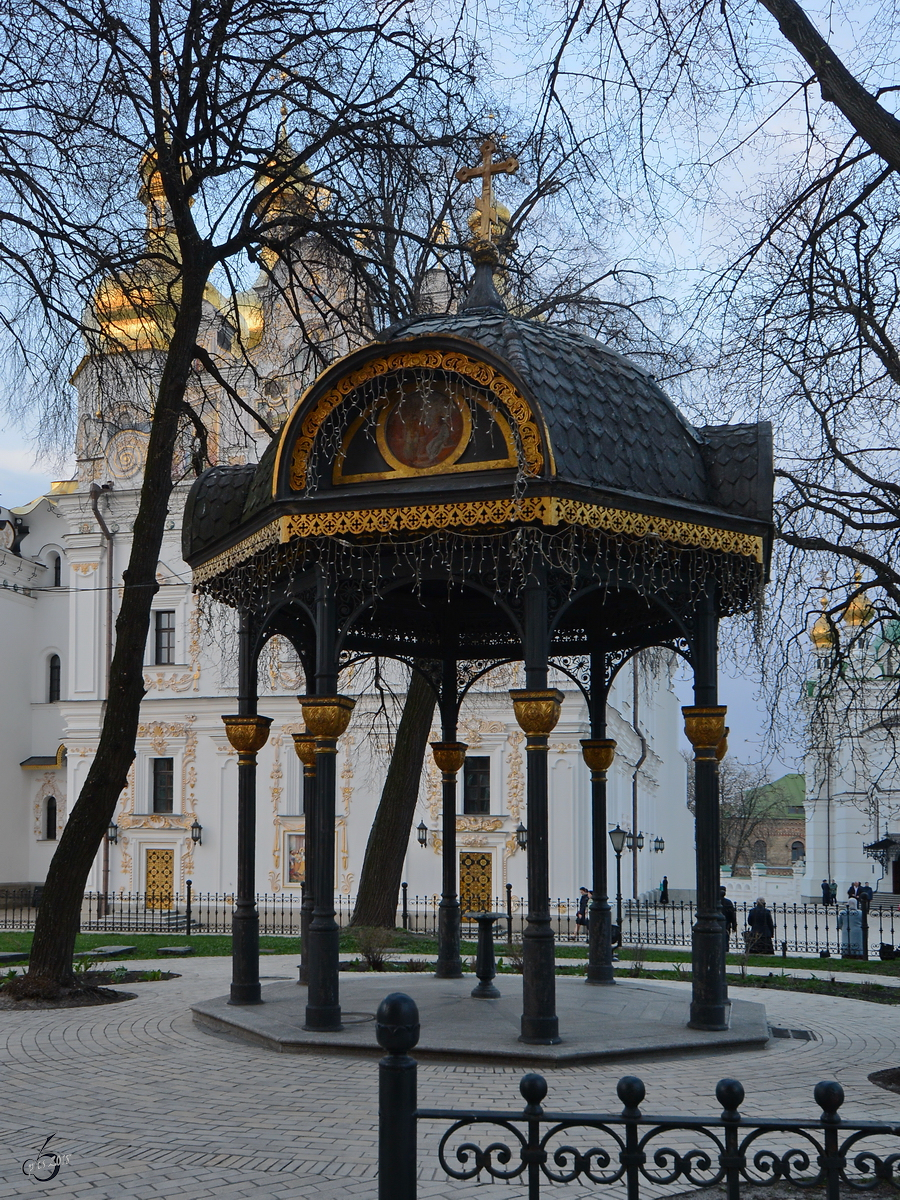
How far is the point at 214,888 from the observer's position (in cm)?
3550

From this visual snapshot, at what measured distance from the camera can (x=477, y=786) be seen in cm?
3350

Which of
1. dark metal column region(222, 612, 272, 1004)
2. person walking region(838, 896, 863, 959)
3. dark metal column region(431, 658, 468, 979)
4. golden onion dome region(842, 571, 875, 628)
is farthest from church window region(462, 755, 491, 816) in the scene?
dark metal column region(222, 612, 272, 1004)

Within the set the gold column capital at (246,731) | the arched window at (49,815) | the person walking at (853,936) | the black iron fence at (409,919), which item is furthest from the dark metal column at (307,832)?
the arched window at (49,815)

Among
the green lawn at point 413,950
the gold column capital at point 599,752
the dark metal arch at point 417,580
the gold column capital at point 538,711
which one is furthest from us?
the green lawn at point 413,950

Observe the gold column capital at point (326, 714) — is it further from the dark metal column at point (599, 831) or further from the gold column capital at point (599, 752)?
the gold column capital at point (599, 752)

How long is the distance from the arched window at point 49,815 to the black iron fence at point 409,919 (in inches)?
126

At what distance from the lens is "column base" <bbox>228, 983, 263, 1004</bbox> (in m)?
11.2

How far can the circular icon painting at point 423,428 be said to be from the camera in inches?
388

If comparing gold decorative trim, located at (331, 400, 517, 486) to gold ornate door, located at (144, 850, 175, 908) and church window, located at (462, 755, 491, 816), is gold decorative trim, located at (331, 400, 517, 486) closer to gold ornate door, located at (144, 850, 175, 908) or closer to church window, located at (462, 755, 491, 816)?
church window, located at (462, 755, 491, 816)

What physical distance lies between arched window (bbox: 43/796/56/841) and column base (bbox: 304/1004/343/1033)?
36.4 metres

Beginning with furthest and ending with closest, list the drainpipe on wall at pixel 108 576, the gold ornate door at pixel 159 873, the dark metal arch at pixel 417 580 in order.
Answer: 1. the gold ornate door at pixel 159 873
2. the drainpipe on wall at pixel 108 576
3. the dark metal arch at pixel 417 580

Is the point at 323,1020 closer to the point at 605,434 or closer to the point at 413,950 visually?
the point at 605,434

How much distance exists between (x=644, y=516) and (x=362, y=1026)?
14.8 feet

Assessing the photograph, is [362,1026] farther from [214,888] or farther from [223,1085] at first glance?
[214,888]
